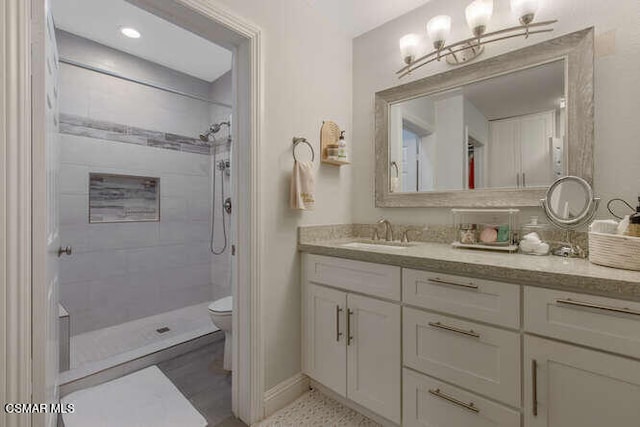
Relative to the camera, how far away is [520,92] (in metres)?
1.52

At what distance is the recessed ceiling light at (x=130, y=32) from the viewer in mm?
2305

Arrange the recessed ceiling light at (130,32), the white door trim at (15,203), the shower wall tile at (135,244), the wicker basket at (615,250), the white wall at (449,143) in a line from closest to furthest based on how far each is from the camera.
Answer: the white door trim at (15,203)
the wicker basket at (615,250)
the white wall at (449,143)
the recessed ceiling light at (130,32)
the shower wall tile at (135,244)

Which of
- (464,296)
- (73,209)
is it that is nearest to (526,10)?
(464,296)

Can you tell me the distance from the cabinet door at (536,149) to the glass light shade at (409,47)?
75 cm

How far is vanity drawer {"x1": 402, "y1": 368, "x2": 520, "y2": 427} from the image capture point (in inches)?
41.6

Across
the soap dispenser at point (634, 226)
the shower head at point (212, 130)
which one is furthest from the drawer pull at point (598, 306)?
the shower head at point (212, 130)

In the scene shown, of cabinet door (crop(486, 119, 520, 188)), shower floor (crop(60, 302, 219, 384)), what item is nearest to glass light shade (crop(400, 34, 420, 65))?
cabinet door (crop(486, 119, 520, 188))

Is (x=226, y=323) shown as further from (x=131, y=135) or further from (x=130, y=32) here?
(x=130, y=32)

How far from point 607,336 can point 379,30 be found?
2099mm

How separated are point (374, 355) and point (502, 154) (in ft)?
4.21

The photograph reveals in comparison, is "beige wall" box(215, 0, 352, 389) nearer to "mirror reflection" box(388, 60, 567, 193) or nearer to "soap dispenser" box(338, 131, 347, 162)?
"soap dispenser" box(338, 131, 347, 162)

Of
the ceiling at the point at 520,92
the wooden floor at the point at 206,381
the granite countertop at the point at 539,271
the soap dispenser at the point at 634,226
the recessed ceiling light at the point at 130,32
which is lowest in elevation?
the wooden floor at the point at 206,381

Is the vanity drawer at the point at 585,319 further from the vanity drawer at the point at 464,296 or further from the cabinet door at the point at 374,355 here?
the cabinet door at the point at 374,355

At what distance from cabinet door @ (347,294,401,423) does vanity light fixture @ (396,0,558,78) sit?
4.68 ft
